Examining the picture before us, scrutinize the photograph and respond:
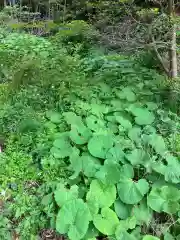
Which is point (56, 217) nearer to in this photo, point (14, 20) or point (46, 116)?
point (46, 116)

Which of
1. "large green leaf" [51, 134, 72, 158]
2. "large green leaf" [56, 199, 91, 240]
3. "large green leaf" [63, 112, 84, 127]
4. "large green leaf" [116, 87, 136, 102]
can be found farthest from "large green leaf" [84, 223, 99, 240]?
"large green leaf" [116, 87, 136, 102]

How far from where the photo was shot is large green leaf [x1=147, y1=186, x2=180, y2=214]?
2.32 metres

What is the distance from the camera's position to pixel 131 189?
93.7 inches

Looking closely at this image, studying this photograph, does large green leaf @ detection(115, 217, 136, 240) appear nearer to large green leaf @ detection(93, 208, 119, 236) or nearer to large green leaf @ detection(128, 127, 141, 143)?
large green leaf @ detection(93, 208, 119, 236)

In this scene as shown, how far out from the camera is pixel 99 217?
2279 mm

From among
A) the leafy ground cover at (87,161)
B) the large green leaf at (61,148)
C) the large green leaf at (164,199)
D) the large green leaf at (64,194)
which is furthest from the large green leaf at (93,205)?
the large green leaf at (61,148)

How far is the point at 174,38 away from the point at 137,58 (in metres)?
0.94

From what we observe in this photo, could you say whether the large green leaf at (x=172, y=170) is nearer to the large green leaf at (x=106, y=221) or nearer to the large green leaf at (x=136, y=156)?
the large green leaf at (x=136, y=156)

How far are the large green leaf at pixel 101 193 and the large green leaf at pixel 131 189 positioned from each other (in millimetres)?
58

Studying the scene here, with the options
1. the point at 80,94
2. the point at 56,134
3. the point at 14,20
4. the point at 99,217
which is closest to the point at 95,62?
the point at 80,94

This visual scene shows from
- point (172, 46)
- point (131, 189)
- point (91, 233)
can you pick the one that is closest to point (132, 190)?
point (131, 189)

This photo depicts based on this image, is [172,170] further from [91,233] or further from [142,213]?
[91,233]

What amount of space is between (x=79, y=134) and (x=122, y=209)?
823mm

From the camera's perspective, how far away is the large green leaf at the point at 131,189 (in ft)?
7.70
